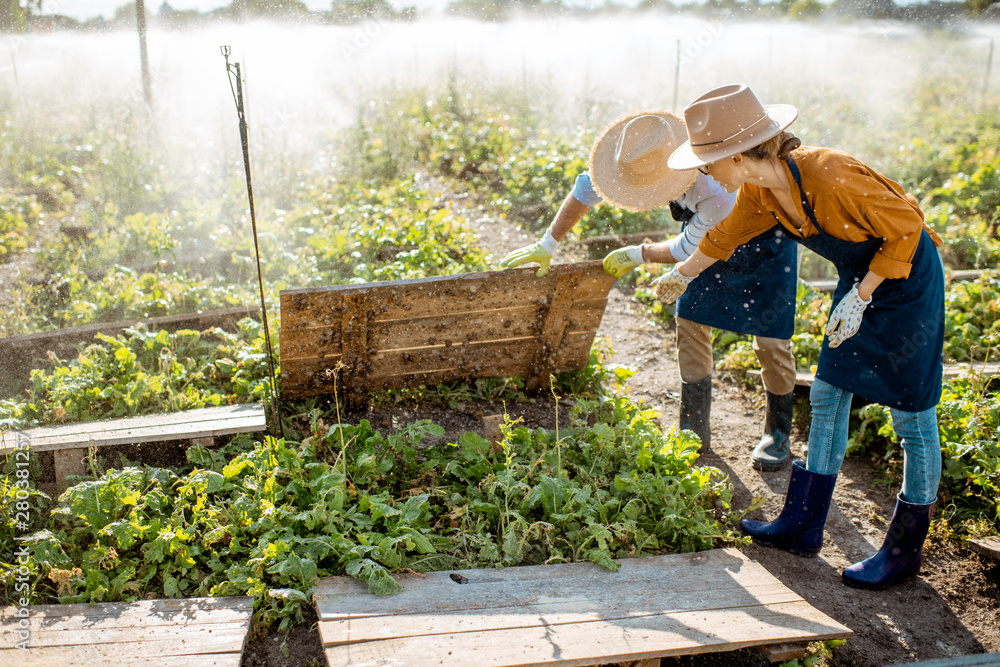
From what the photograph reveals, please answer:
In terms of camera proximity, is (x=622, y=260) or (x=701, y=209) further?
(x=622, y=260)

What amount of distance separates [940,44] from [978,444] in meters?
22.0

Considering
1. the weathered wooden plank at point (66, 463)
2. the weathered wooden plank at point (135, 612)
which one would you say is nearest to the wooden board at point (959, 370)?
the weathered wooden plank at point (135, 612)

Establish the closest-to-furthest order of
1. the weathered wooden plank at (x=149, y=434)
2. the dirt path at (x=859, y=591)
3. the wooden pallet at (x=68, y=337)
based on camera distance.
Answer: the dirt path at (x=859, y=591) < the weathered wooden plank at (x=149, y=434) < the wooden pallet at (x=68, y=337)

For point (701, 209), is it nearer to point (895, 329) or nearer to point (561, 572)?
point (895, 329)

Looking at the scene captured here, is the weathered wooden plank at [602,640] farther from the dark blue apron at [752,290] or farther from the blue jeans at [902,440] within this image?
the dark blue apron at [752,290]

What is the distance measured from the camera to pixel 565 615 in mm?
2383

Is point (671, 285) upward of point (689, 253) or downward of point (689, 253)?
downward

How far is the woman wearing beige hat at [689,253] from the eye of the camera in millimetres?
3215

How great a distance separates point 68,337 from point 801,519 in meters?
4.29

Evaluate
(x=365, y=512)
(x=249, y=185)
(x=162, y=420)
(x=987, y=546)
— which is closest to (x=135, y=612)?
(x=365, y=512)

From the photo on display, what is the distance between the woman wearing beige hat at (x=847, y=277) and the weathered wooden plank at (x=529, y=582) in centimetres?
55

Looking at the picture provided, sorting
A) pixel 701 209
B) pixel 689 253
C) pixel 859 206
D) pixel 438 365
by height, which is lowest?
pixel 438 365

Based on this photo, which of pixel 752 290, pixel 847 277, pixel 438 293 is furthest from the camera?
pixel 752 290

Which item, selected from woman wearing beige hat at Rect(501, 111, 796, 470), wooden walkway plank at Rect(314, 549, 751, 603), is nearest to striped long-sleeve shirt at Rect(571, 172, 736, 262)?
woman wearing beige hat at Rect(501, 111, 796, 470)
